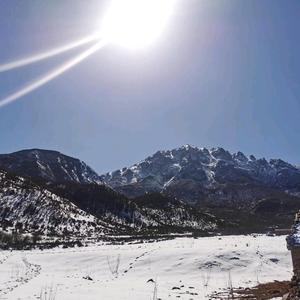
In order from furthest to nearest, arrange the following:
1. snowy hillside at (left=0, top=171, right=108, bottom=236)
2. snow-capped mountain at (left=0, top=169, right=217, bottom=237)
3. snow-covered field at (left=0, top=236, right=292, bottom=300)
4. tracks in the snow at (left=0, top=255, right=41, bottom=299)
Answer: snow-capped mountain at (left=0, top=169, right=217, bottom=237)
snowy hillside at (left=0, top=171, right=108, bottom=236)
tracks in the snow at (left=0, top=255, right=41, bottom=299)
snow-covered field at (left=0, top=236, right=292, bottom=300)

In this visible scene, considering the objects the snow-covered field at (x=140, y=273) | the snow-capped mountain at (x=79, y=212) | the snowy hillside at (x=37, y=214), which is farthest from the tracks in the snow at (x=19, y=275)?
the snowy hillside at (x=37, y=214)

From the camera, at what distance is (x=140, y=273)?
4047 centimetres

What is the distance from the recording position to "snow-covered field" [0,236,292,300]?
Answer: 94.6 ft

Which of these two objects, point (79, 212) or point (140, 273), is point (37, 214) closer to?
point (79, 212)

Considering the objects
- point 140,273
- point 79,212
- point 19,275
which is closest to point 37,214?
point 79,212

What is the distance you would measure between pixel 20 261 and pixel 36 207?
7045 centimetres

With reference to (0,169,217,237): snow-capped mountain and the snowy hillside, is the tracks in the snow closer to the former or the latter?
(0,169,217,237): snow-capped mountain

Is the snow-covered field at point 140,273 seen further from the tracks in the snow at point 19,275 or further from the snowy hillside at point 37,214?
the snowy hillside at point 37,214

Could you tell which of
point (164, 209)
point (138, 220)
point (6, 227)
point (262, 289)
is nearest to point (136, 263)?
→ point (262, 289)

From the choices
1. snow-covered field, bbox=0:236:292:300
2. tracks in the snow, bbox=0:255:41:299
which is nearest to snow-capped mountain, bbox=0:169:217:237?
tracks in the snow, bbox=0:255:41:299

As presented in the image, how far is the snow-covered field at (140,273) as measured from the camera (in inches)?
1136

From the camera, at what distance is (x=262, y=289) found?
97.1 feet

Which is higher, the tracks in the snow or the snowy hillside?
the snowy hillside

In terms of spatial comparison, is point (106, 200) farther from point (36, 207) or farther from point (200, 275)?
point (200, 275)
